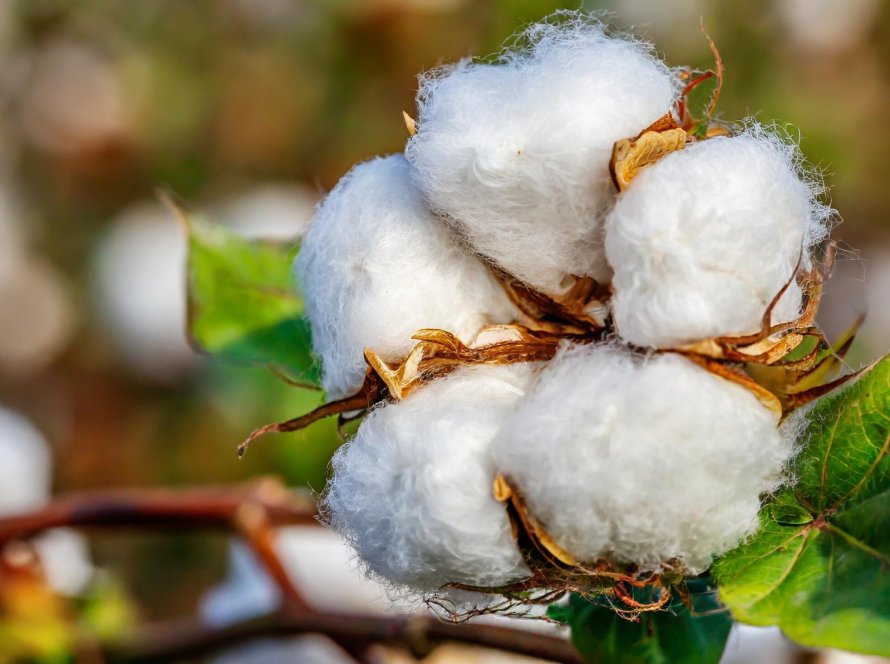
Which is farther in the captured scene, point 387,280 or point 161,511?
point 161,511

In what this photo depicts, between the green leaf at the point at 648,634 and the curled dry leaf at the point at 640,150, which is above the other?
the curled dry leaf at the point at 640,150

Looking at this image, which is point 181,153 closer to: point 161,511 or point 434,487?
point 161,511

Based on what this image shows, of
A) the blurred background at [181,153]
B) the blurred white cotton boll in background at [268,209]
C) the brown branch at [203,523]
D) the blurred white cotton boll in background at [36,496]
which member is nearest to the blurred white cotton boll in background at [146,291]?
the blurred background at [181,153]

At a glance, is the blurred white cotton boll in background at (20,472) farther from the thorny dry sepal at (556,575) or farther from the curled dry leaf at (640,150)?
the curled dry leaf at (640,150)

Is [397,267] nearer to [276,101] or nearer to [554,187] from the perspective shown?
[554,187]

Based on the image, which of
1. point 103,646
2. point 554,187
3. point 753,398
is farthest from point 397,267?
point 103,646

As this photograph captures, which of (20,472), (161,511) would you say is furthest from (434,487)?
(20,472)
